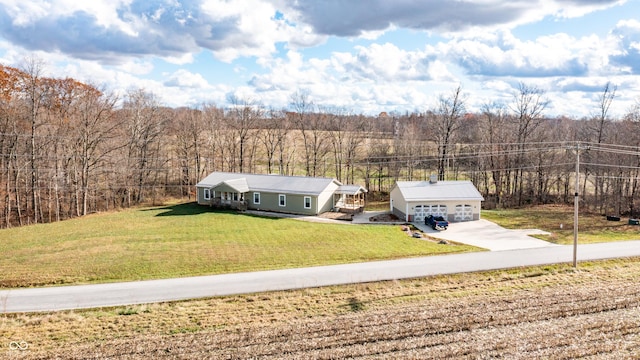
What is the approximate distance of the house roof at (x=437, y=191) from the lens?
32562 millimetres

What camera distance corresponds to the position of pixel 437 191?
3356cm

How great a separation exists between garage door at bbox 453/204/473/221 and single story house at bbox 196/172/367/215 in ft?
26.3

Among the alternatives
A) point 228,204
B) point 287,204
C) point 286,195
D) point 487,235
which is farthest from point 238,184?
point 487,235

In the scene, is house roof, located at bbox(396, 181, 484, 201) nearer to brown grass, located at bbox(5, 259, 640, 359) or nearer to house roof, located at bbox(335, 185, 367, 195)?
house roof, located at bbox(335, 185, 367, 195)

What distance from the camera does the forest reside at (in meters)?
37.3

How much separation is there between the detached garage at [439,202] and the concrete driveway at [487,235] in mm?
916

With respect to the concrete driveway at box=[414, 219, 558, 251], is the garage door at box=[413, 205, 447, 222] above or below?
above

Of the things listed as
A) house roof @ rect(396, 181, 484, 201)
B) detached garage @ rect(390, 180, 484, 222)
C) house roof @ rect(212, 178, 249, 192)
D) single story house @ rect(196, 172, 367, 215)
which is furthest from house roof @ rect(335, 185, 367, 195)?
house roof @ rect(212, 178, 249, 192)

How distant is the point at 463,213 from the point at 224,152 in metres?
31.3

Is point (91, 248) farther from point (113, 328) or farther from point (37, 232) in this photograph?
point (113, 328)

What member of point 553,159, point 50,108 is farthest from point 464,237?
point 50,108

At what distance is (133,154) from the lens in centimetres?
4484

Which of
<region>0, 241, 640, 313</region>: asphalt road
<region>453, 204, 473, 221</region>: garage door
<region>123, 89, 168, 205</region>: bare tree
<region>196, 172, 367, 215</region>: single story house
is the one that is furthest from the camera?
<region>123, 89, 168, 205</region>: bare tree

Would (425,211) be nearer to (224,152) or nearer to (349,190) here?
(349,190)
